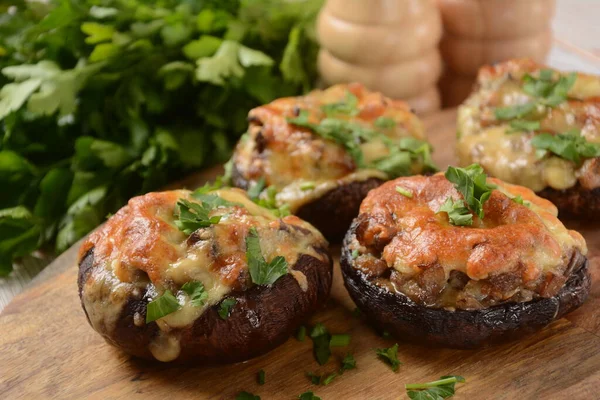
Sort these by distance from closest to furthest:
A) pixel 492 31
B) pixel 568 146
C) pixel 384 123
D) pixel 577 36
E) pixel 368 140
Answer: pixel 568 146 → pixel 368 140 → pixel 384 123 → pixel 492 31 → pixel 577 36

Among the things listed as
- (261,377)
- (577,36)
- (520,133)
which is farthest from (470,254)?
(577,36)

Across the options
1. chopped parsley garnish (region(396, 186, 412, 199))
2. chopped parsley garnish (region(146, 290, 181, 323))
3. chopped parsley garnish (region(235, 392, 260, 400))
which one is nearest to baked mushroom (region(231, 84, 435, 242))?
chopped parsley garnish (region(396, 186, 412, 199))

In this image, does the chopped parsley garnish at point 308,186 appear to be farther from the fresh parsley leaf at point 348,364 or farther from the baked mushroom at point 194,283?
the fresh parsley leaf at point 348,364

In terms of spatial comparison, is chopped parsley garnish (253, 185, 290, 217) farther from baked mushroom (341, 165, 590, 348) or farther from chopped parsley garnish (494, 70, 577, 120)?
chopped parsley garnish (494, 70, 577, 120)

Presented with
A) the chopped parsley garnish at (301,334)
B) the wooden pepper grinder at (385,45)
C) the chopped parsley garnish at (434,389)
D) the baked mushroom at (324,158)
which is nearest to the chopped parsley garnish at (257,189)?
the baked mushroom at (324,158)

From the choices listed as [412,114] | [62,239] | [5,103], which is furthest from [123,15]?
[412,114]

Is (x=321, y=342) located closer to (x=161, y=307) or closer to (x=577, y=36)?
(x=161, y=307)

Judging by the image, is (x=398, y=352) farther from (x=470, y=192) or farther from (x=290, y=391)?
(x=470, y=192)
